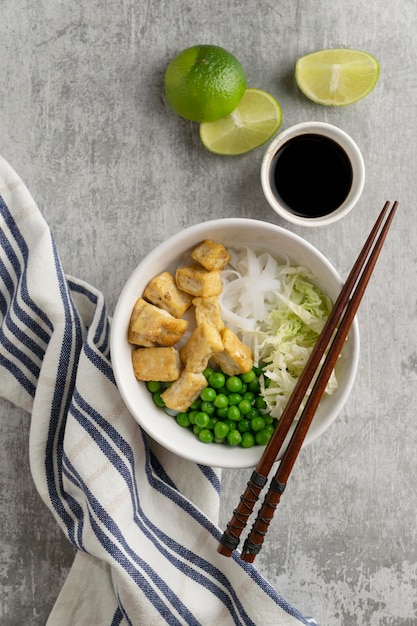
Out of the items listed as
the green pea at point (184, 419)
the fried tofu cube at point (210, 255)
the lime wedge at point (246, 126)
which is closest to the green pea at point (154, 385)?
the green pea at point (184, 419)

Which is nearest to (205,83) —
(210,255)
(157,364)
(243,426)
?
(210,255)

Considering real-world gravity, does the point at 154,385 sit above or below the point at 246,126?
below

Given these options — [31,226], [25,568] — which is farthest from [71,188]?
[25,568]

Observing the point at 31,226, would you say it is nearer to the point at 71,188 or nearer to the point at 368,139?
the point at 71,188

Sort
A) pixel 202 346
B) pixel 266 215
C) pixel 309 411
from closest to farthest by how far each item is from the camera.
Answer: pixel 309 411
pixel 202 346
pixel 266 215

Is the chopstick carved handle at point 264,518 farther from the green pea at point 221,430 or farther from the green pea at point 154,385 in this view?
the green pea at point 154,385

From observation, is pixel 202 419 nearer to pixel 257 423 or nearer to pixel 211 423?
pixel 211 423
